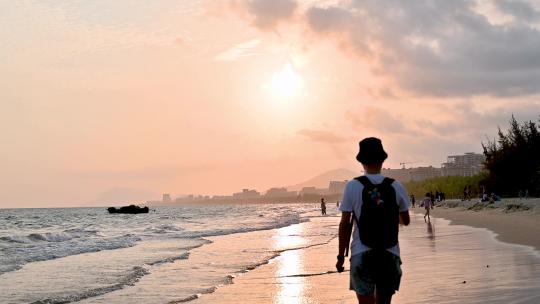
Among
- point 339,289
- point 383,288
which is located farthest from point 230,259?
point 383,288

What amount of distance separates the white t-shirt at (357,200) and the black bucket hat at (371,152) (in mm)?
A: 155

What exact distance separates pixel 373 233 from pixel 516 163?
65.1m

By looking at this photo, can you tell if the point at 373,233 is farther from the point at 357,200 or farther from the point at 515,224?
the point at 515,224

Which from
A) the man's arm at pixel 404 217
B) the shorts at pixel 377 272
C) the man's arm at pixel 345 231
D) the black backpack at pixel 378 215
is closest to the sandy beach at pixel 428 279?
the man's arm at pixel 404 217

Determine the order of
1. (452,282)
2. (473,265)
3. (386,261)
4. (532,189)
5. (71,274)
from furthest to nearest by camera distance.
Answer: (532,189)
(71,274)
(473,265)
(452,282)
(386,261)

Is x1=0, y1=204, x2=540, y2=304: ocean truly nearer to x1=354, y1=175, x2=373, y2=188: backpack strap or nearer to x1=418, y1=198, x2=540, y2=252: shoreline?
x1=418, y1=198, x2=540, y2=252: shoreline

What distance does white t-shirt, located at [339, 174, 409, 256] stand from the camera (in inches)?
218

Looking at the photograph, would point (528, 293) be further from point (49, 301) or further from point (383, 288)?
point (49, 301)

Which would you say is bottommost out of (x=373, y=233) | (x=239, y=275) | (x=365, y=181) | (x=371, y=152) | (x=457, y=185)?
(x=239, y=275)

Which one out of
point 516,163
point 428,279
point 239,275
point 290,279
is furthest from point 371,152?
point 516,163

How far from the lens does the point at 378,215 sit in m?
5.52

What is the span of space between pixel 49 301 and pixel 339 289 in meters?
6.01

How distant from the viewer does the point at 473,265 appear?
46.5 feet

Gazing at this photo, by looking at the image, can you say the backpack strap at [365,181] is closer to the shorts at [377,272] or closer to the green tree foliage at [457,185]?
the shorts at [377,272]
